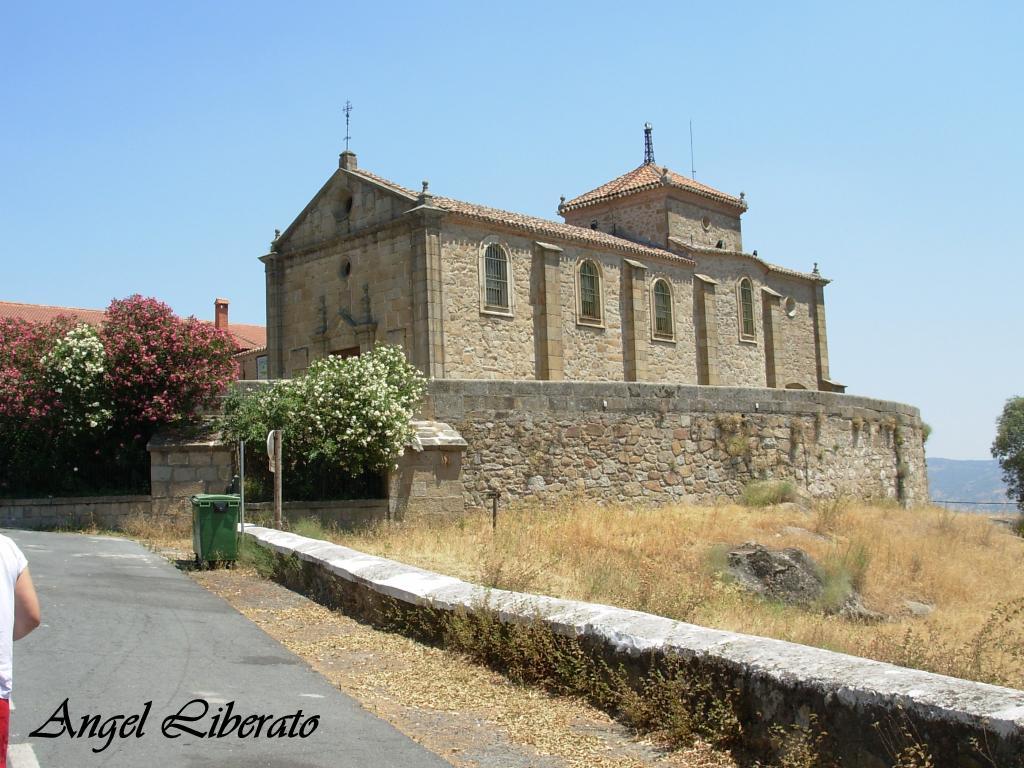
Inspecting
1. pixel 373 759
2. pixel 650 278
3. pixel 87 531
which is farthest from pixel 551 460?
pixel 373 759

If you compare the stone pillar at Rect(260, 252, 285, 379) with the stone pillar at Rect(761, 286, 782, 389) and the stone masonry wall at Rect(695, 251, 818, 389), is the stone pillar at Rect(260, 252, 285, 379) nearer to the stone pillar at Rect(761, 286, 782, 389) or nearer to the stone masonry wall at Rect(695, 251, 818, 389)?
the stone masonry wall at Rect(695, 251, 818, 389)

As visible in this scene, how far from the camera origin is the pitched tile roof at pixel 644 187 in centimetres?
3309

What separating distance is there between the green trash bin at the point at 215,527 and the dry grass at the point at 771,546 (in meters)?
2.04

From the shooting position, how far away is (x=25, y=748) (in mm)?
5008

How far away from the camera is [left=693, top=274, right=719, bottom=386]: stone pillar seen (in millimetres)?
31609

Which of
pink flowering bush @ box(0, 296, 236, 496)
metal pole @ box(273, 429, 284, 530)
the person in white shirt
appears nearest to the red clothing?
the person in white shirt

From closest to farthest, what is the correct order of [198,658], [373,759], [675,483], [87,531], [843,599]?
[373,759] → [198,658] → [843,599] → [87,531] → [675,483]

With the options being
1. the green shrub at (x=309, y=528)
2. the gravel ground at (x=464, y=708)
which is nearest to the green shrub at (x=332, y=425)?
the green shrub at (x=309, y=528)

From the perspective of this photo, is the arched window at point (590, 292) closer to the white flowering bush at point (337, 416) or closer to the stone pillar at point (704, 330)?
the stone pillar at point (704, 330)

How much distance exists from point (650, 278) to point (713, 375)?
4214 millimetres

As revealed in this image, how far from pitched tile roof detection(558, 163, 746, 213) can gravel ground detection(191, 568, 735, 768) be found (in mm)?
26574

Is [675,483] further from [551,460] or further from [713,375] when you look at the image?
[713,375]

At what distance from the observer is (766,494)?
73.4ft

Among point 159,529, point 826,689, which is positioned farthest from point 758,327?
point 826,689
